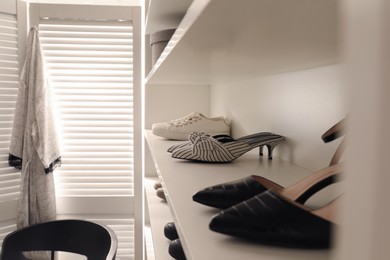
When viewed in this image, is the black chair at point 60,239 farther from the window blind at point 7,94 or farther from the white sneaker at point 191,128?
the white sneaker at point 191,128

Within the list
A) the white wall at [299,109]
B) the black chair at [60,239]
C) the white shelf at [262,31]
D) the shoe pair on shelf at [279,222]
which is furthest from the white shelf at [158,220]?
the shoe pair on shelf at [279,222]

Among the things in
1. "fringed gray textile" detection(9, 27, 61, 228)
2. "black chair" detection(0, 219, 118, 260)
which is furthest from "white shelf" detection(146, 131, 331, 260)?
"fringed gray textile" detection(9, 27, 61, 228)

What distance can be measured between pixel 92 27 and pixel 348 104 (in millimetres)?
2055

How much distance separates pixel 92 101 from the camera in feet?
6.64

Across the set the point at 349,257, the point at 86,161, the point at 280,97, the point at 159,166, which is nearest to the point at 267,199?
the point at 349,257

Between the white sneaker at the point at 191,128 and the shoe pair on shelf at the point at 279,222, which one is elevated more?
the shoe pair on shelf at the point at 279,222

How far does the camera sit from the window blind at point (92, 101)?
2.00 metres

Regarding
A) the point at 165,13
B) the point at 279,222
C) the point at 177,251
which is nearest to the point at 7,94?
the point at 165,13

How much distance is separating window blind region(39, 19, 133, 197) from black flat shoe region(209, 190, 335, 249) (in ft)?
5.81

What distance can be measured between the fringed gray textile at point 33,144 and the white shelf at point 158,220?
0.54 meters

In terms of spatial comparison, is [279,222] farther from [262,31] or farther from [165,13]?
[165,13]

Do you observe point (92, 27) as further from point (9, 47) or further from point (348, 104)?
point (348, 104)

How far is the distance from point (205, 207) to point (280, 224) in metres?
0.17

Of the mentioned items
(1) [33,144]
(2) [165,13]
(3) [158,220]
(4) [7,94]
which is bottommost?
(3) [158,220]
